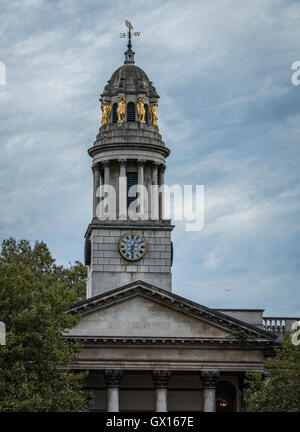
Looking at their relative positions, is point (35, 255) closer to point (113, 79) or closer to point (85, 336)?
point (113, 79)

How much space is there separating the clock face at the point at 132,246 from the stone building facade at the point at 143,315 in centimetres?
7

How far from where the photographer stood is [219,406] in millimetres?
67562

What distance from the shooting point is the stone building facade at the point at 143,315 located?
62.3 metres

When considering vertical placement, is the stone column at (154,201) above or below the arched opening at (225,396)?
above

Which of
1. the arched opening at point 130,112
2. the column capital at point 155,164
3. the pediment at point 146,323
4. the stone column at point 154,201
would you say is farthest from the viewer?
the arched opening at point 130,112

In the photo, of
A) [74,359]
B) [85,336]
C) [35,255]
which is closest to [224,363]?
[85,336]

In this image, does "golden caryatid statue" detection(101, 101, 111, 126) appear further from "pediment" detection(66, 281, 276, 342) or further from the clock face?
"pediment" detection(66, 281, 276, 342)

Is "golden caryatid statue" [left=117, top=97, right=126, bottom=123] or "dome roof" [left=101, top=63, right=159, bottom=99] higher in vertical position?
"dome roof" [left=101, top=63, right=159, bottom=99]

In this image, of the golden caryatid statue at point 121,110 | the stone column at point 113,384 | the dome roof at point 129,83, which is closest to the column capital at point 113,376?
the stone column at point 113,384

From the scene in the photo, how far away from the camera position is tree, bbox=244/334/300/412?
52225mm

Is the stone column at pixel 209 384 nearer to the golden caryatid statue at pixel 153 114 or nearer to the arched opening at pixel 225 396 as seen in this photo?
the arched opening at pixel 225 396

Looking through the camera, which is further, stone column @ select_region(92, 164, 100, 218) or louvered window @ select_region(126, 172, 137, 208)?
stone column @ select_region(92, 164, 100, 218)

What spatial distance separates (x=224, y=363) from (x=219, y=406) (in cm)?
603

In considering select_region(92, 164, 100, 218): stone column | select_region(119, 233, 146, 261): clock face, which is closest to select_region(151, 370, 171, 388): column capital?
select_region(119, 233, 146, 261): clock face
